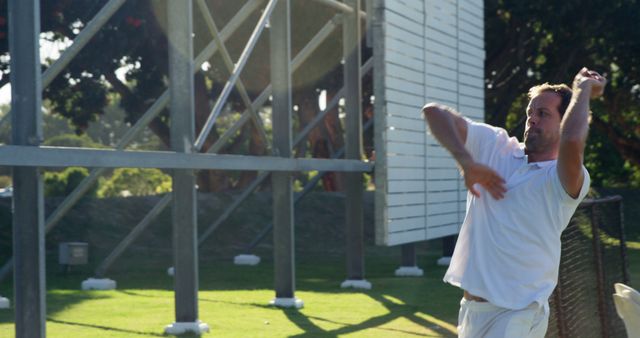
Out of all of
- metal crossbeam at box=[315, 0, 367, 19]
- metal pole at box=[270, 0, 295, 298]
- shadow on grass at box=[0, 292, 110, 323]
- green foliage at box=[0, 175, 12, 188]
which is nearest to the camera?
shadow on grass at box=[0, 292, 110, 323]

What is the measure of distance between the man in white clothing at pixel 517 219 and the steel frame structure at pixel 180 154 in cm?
362

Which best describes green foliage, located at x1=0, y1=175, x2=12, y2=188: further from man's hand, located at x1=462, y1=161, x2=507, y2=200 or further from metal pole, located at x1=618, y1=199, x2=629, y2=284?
man's hand, located at x1=462, y1=161, x2=507, y2=200

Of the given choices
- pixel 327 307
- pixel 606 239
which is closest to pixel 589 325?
pixel 606 239

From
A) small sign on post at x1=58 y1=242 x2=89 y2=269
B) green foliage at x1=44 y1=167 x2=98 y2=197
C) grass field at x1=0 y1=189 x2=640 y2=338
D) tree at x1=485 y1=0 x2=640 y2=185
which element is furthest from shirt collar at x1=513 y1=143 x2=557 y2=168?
green foliage at x1=44 y1=167 x2=98 y2=197

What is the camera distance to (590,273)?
8266 millimetres

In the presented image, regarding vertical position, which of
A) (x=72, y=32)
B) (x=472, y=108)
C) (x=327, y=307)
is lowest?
(x=327, y=307)

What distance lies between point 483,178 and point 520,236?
0.90 ft

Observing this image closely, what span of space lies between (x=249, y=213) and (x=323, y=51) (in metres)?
3.82

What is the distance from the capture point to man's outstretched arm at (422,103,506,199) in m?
4.66

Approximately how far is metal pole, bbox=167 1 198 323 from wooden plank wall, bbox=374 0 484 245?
Answer: 243cm

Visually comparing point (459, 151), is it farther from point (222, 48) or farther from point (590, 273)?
point (222, 48)

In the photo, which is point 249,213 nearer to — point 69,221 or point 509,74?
point 69,221

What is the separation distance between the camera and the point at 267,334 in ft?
33.6

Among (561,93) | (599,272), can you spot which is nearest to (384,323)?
(599,272)
